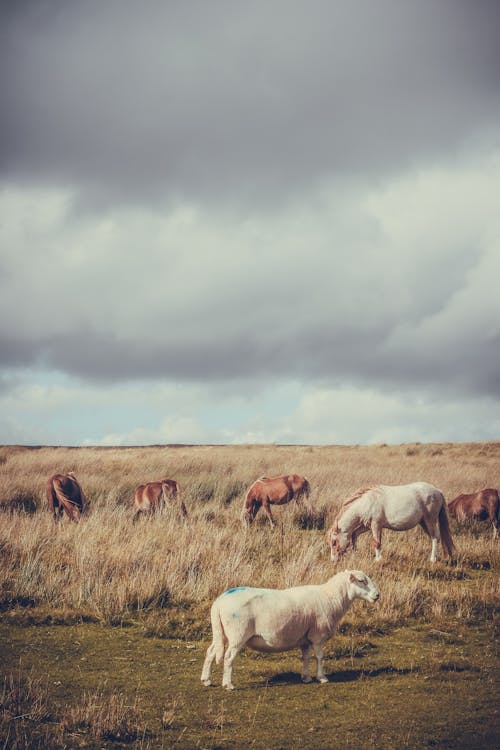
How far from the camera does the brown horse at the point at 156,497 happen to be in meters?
17.4

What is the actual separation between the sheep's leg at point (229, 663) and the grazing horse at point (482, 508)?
40.0 ft

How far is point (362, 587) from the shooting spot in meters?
7.20

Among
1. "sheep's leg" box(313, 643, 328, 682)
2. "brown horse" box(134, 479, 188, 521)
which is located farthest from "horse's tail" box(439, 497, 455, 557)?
"sheep's leg" box(313, 643, 328, 682)

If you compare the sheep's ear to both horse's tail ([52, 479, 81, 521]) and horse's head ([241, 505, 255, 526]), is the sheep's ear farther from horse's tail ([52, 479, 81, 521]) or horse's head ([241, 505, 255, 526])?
horse's tail ([52, 479, 81, 521])

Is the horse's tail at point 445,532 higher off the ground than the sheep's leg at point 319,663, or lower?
higher

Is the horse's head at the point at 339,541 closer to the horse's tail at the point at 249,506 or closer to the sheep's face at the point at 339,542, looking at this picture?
the sheep's face at the point at 339,542

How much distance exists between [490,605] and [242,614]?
5772 mm

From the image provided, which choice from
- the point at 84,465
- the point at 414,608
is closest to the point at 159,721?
the point at 414,608

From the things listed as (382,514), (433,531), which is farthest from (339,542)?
(433,531)

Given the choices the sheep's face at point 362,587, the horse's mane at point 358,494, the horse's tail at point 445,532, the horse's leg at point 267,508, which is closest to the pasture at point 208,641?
the horse's tail at point 445,532

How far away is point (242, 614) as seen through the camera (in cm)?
621

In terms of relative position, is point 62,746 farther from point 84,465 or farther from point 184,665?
point 84,465

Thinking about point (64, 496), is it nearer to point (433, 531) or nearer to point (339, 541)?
point (339, 541)

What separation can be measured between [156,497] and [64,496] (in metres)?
2.44
